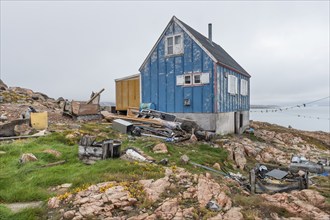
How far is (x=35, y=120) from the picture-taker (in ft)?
40.5

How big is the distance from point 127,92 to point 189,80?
5.84 metres

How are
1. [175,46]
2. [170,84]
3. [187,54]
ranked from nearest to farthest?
[187,54] < [175,46] < [170,84]

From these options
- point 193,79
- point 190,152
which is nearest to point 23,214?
point 190,152

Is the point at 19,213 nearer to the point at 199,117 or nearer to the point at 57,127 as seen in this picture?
the point at 57,127

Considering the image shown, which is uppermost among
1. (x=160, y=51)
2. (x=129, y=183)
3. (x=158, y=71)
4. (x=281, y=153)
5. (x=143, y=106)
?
(x=160, y=51)

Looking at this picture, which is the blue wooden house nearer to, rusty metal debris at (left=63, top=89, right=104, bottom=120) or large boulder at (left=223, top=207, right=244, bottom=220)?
rusty metal debris at (left=63, top=89, right=104, bottom=120)

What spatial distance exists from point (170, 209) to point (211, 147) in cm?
711

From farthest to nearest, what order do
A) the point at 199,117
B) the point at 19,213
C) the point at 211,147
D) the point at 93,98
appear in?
1. the point at 93,98
2. the point at 199,117
3. the point at 211,147
4. the point at 19,213

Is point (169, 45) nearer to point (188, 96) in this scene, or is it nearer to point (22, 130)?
point (188, 96)

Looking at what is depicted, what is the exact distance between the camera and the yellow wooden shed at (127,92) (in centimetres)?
1798

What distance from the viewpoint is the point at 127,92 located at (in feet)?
60.6

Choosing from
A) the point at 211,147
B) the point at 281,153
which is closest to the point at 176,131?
the point at 211,147

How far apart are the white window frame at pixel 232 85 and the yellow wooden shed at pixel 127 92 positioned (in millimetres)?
7092

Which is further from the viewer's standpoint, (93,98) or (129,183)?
(93,98)
